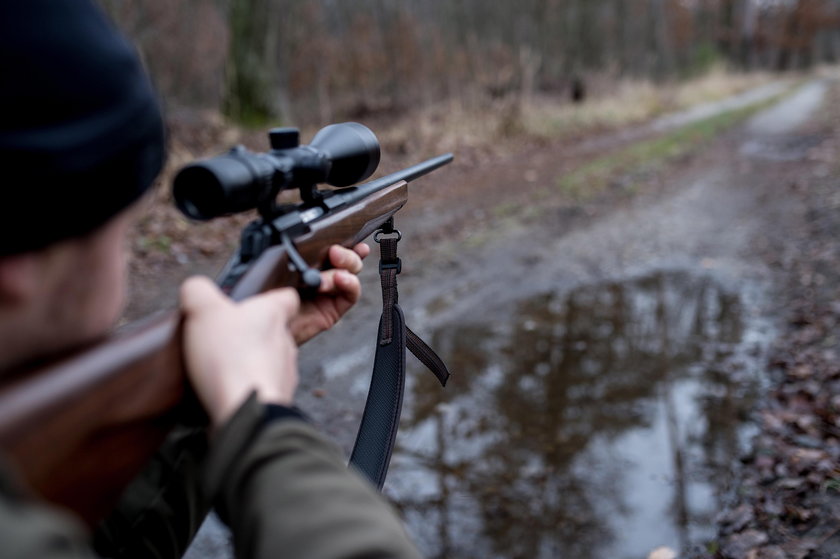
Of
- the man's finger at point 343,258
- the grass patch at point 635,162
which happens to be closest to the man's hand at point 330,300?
the man's finger at point 343,258

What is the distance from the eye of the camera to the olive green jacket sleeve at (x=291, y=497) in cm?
92

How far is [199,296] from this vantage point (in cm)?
117

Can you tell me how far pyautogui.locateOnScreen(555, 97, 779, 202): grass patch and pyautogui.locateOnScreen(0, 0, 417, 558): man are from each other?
8.06 meters

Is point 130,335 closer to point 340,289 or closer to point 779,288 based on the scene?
point 340,289

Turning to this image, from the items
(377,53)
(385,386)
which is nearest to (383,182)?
(385,386)

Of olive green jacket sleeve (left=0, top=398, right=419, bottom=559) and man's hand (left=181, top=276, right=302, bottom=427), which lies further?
man's hand (left=181, top=276, right=302, bottom=427)

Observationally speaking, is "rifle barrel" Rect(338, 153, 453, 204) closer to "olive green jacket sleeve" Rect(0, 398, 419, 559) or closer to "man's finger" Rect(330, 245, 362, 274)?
"man's finger" Rect(330, 245, 362, 274)

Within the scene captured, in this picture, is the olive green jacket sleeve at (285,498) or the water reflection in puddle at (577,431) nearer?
the olive green jacket sleeve at (285,498)

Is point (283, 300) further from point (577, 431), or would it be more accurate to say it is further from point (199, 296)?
point (577, 431)

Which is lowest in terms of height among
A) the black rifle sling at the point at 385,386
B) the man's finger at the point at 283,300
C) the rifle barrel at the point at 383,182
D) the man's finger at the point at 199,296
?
the black rifle sling at the point at 385,386

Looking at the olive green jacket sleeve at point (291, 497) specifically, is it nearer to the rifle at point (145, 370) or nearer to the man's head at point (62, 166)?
the rifle at point (145, 370)

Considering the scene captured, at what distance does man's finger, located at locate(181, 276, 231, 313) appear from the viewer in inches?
45.6

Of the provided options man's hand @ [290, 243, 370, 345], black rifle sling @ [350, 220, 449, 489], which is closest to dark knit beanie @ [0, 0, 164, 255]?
man's hand @ [290, 243, 370, 345]

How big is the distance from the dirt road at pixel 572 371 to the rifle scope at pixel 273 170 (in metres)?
1.85
